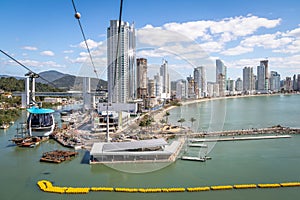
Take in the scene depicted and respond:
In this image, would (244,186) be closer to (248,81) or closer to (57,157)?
(57,157)

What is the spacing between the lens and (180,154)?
5.04 meters

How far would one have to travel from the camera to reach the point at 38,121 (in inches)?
93.5

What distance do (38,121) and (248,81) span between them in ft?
116

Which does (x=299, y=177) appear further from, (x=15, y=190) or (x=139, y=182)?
(x=15, y=190)

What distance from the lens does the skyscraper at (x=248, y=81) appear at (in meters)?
34.5

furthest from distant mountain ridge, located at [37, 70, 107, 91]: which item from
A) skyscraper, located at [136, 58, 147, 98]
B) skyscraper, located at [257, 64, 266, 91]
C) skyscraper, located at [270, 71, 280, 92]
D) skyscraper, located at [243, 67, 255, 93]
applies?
skyscraper, located at [270, 71, 280, 92]

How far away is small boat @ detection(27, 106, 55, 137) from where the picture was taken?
2.34 m

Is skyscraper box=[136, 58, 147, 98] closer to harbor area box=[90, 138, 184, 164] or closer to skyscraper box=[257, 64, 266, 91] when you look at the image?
harbor area box=[90, 138, 184, 164]

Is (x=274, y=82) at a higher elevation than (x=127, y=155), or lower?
higher

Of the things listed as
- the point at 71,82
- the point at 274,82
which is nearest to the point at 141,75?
the point at 71,82

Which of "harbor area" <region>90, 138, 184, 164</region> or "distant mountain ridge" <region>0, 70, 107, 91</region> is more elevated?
"distant mountain ridge" <region>0, 70, 107, 91</region>

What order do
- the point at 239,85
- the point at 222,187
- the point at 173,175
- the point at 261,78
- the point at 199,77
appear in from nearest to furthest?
the point at 222,187
the point at 173,175
the point at 199,77
the point at 261,78
the point at 239,85

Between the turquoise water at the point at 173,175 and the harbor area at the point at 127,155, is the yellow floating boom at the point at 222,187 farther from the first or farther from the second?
the harbor area at the point at 127,155

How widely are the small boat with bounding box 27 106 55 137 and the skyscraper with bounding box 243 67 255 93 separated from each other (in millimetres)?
34443
